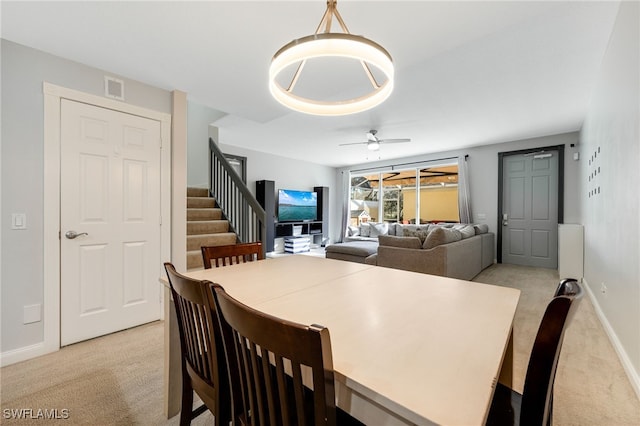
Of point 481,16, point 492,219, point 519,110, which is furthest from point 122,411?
point 492,219

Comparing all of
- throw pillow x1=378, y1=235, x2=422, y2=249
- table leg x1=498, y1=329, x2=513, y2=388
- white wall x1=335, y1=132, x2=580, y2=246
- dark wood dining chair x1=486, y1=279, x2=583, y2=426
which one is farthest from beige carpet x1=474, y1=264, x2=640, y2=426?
white wall x1=335, y1=132, x2=580, y2=246

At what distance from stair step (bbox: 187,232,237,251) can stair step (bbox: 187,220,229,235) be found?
4.7 inches

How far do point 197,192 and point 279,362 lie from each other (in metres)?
4.49

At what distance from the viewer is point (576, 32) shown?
85.9 inches

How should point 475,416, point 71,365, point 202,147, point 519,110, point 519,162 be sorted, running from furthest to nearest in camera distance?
point 519,162, point 202,147, point 519,110, point 71,365, point 475,416

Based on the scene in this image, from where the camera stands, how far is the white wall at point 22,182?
Answer: 1991 mm

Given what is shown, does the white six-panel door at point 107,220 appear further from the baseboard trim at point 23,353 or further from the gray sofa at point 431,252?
the gray sofa at point 431,252

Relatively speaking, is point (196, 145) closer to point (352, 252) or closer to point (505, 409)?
point (352, 252)

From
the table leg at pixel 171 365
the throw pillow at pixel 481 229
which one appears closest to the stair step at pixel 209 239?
the table leg at pixel 171 365

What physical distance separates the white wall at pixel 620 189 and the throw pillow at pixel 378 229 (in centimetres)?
393

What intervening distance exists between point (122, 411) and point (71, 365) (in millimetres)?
808

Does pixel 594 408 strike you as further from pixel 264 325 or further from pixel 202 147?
pixel 202 147

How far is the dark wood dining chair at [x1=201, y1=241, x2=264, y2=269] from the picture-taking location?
6.29 feet

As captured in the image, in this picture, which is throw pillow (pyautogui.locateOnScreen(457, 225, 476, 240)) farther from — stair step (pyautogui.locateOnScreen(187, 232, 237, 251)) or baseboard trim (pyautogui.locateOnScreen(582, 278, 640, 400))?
stair step (pyautogui.locateOnScreen(187, 232, 237, 251))
